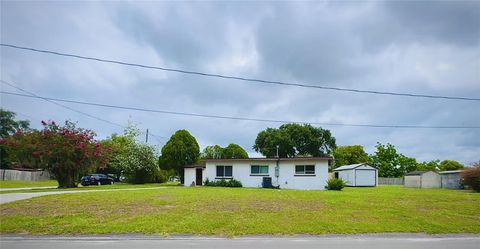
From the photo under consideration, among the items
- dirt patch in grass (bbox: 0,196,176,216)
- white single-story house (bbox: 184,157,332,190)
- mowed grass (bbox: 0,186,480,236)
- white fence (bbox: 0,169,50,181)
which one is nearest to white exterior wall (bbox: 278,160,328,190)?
white single-story house (bbox: 184,157,332,190)

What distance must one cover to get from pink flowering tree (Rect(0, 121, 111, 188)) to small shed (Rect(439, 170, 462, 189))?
127ft

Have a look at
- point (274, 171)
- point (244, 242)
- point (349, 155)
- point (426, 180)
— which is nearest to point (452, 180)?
point (426, 180)

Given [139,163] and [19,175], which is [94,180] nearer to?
[139,163]

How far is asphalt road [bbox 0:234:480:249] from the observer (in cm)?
996

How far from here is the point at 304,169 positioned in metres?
36.3

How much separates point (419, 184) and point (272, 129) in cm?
3591

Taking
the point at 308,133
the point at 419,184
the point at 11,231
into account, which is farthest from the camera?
the point at 308,133

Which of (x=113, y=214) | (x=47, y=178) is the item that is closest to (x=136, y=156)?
(x=47, y=178)

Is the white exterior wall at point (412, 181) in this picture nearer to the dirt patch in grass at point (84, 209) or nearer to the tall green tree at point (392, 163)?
the tall green tree at point (392, 163)

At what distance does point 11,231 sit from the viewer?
1195cm

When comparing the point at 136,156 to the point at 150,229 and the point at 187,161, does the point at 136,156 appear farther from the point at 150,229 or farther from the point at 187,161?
the point at 150,229

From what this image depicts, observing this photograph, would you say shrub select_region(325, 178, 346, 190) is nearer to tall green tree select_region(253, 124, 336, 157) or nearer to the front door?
the front door

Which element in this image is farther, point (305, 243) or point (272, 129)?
point (272, 129)

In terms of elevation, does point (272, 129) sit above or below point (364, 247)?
above
